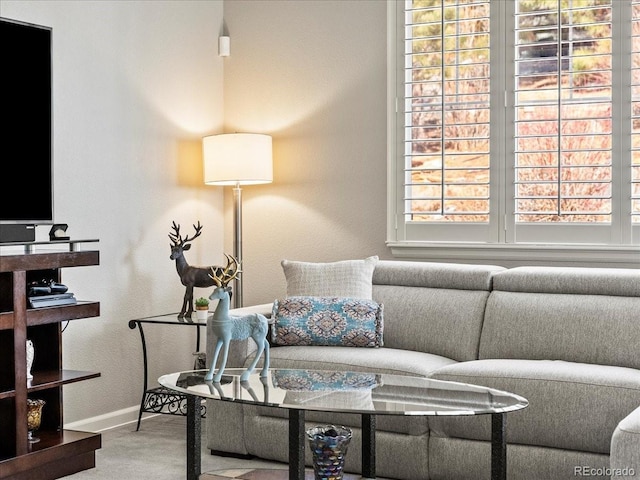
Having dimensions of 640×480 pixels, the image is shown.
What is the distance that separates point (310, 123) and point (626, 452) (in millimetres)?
2951

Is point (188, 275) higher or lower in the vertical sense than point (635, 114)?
lower

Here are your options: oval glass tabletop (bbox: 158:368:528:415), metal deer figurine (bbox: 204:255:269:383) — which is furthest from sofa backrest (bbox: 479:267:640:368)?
metal deer figurine (bbox: 204:255:269:383)

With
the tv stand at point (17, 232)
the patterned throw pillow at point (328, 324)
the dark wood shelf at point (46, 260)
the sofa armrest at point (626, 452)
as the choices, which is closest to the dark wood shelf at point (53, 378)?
the dark wood shelf at point (46, 260)

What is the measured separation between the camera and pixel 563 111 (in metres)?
4.25

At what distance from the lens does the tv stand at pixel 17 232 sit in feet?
11.3

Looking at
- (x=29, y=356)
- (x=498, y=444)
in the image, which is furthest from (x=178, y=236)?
(x=498, y=444)

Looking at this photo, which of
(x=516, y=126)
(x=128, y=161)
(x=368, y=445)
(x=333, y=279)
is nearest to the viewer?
(x=368, y=445)

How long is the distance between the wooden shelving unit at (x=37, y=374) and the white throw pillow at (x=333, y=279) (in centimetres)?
95

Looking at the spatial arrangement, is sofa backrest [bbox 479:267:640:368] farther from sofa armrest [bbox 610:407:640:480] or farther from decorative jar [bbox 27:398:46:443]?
decorative jar [bbox 27:398:46:443]

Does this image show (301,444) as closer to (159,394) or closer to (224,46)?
(159,394)

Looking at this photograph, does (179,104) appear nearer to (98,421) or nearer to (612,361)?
(98,421)

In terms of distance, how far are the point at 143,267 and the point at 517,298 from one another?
1.99 meters

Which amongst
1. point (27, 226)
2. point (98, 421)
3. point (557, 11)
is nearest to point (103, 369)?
point (98, 421)

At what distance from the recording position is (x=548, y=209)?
14.1 feet
